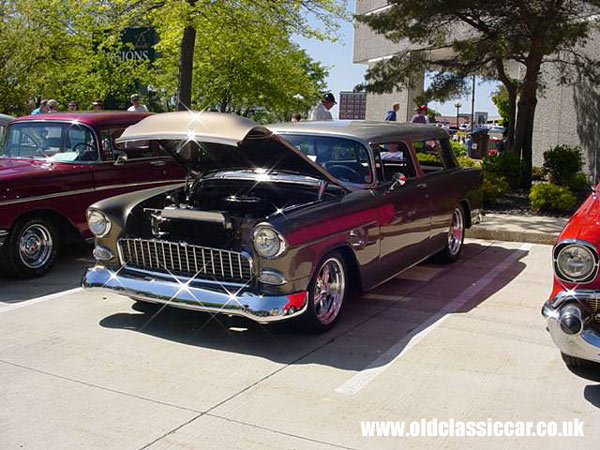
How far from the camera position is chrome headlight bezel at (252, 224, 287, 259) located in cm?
483

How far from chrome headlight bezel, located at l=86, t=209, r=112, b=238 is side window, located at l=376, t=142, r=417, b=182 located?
2602 millimetres

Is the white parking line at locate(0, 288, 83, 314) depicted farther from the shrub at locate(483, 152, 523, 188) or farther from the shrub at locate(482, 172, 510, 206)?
the shrub at locate(483, 152, 523, 188)

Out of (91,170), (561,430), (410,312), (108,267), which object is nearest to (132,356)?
(108,267)

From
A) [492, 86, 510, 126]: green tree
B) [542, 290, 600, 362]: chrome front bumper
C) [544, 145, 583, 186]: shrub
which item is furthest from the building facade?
[542, 290, 600, 362]: chrome front bumper

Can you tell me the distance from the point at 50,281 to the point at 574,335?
5.28 m

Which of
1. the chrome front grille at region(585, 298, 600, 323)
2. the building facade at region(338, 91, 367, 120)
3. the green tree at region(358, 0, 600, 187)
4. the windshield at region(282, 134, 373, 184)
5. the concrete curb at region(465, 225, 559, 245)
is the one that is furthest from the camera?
the building facade at region(338, 91, 367, 120)

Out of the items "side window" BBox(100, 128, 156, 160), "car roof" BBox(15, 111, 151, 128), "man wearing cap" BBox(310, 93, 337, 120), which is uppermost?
"man wearing cap" BBox(310, 93, 337, 120)

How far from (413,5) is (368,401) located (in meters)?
9.73

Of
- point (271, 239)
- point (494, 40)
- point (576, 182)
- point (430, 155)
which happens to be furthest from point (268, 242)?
point (576, 182)

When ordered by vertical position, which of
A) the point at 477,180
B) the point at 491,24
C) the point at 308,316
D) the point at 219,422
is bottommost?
the point at 219,422

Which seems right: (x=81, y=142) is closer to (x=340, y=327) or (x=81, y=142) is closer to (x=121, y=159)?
(x=121, y=159)

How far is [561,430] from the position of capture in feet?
12.8

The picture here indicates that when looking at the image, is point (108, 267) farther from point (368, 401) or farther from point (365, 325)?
point (368, 401)

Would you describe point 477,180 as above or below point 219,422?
above
